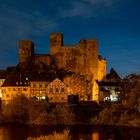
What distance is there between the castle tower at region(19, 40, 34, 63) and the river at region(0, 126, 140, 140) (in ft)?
108

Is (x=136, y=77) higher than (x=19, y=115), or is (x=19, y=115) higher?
(x=136, y=77)

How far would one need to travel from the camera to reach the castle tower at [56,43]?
92.2 meters

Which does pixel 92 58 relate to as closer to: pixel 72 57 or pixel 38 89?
pixel 72 57

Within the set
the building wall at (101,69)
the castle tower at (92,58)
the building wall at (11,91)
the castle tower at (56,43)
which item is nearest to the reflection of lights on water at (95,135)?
the building wall at (11,91)

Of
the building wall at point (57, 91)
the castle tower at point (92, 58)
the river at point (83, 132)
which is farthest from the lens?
the castle tower at point (92, 58)

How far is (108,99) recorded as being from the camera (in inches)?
3226

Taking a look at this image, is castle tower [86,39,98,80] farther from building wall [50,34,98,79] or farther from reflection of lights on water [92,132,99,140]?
reflection of lights on water [92,132,99,140]

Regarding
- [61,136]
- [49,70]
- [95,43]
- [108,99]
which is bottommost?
[61,136]

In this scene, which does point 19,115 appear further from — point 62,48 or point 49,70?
point 62,48

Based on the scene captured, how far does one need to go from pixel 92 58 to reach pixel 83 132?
34735mm

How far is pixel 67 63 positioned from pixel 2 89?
53.9ft

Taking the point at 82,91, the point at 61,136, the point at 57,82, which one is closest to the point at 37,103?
the point at 57,82

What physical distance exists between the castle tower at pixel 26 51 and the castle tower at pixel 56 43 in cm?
494

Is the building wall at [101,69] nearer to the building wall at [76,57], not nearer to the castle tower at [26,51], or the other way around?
the building wall at [76,57]
